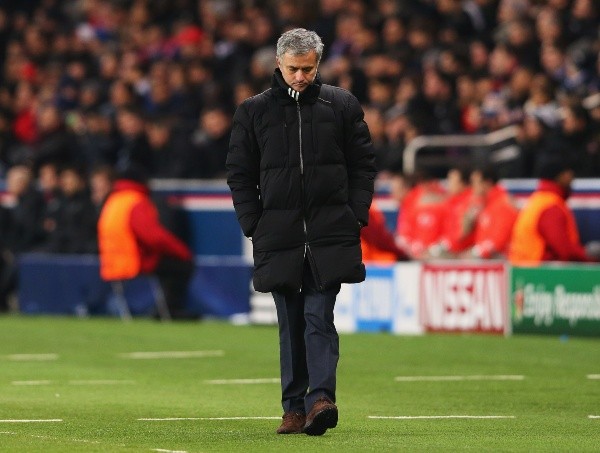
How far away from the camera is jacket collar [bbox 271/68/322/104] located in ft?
Result: 30.9

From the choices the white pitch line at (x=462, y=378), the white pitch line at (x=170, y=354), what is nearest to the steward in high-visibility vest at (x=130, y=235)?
the white pitch line at (x=170, y=354)

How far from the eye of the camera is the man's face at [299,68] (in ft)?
30.3

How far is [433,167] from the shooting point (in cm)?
2234

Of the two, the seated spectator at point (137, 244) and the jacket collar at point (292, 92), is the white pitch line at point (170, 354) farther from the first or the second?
the jacket collar at point (292, 92)

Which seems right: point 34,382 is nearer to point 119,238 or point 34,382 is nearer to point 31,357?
point 31,357

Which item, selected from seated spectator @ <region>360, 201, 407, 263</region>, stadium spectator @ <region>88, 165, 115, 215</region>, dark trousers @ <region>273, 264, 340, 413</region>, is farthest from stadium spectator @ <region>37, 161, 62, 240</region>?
dark trousers @ <region>273, 264, 340, 413</region>

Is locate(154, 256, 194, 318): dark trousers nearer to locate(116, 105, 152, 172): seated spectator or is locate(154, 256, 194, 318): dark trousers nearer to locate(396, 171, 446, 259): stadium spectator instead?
locate(396, 171, 446, 259): stadium spectator

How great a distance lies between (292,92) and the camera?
370 inches

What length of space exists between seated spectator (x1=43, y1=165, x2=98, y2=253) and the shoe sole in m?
13.9

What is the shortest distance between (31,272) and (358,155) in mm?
14296

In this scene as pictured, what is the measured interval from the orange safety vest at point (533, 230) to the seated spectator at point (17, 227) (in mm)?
7970

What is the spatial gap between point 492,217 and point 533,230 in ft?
3.73

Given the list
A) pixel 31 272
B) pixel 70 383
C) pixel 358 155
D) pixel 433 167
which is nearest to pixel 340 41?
pixel 433 167

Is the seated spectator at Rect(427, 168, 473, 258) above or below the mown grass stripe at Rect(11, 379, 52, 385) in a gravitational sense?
above
